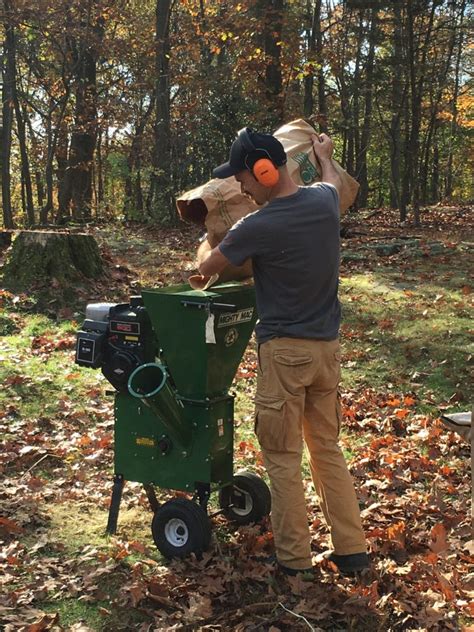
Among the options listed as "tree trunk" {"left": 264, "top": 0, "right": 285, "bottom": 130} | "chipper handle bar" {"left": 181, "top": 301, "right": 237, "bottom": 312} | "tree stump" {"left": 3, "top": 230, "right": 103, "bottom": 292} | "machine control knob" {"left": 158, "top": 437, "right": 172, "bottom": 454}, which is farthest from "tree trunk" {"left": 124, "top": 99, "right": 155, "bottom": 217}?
"chipper handle bar" {"left": 181, "top": 301, "right": 237, "bottom": 312}

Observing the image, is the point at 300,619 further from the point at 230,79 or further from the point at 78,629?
the point at 230,79

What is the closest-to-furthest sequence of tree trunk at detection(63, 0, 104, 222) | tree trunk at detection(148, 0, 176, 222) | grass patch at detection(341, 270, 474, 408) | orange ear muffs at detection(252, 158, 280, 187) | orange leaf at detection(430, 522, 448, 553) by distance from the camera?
orange ear muffs at detection(252, 158, 280, 187) < orange leaf at detection(430, 522, 448, 553) < grass patch at detection(341, 270, 474, 408) < tree trunk at detection(63, 0, 104, 222) < tree trunk at detection(148, 0, 176, 222)

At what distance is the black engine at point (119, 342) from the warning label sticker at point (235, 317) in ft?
1.63

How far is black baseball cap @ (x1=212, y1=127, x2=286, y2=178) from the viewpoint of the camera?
3.50 meters

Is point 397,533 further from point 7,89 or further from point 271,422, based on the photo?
point 7,89

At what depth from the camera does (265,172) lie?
3.48 m

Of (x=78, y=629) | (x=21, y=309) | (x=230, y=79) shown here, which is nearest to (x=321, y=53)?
(x=230, y=79)

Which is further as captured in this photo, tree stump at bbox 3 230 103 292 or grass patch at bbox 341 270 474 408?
tree stump at bbox 3 230 103 292

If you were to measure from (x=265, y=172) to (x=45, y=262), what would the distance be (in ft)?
24.3

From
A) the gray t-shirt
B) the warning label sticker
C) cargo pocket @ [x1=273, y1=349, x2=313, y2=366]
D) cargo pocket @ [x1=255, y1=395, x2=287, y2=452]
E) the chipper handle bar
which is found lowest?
cargo pocket @ [x1=255, y1=395, x2=287, y2=452]

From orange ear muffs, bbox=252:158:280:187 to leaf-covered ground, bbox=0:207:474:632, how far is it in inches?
84.4

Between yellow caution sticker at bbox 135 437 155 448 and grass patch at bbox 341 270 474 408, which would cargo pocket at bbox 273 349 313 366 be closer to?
yellow caution sticker at bbox 135 437 155 448

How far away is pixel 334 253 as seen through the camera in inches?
146

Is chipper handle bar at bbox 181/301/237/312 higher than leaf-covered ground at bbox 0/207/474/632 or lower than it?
higher
